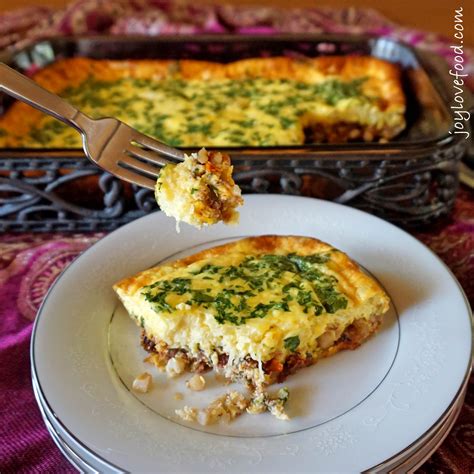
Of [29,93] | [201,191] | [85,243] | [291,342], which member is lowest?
[85,243]

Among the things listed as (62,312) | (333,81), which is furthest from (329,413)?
(333,81)

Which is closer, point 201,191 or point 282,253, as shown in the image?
point 201,191

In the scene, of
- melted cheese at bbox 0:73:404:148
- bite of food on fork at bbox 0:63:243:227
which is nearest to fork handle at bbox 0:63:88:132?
bite of food on fork at bbox 0:63:243:227

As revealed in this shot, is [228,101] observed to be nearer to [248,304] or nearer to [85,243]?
[85,243]

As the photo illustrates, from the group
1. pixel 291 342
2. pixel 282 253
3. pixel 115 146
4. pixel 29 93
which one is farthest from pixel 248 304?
pixel 29 93

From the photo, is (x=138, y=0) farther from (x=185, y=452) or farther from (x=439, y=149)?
(x=185, y=452)

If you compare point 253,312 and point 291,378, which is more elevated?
point 253,312
